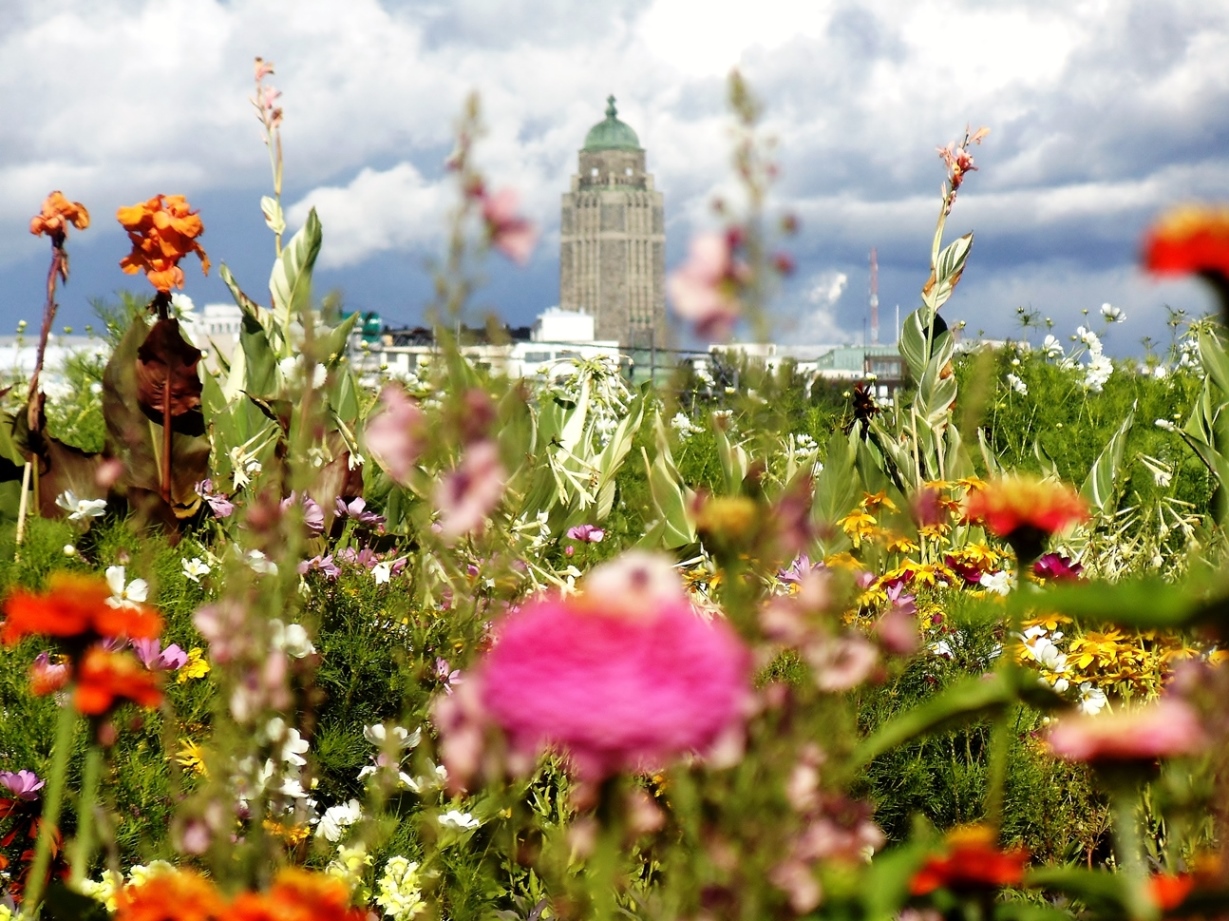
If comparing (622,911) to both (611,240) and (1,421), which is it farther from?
(611,240)

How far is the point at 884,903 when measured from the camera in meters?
0.72

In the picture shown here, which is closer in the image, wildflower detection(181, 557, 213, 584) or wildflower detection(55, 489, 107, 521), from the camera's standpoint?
wildflower detection(181, 557, 213, 584)

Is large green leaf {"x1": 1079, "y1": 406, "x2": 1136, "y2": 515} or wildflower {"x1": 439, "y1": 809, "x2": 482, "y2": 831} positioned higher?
large green leaf {"x1": 1079, "y1": 406, "x2": 1136, "y2": 515}

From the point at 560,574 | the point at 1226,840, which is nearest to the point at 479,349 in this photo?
the point at 1226,840

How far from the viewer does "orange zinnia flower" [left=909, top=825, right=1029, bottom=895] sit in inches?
30.5

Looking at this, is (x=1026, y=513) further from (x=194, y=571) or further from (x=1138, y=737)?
(x=194, y=571)

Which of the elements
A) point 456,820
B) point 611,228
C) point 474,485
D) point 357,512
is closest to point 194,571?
point 357,512

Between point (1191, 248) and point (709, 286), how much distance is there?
252 millimetres

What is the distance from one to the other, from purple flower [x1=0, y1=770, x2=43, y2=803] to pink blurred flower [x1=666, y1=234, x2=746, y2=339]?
1.50 metres

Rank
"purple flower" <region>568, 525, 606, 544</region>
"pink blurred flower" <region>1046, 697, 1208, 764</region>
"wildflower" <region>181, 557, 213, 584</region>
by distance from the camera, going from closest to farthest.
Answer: "pink blurred flower" <region>1046, 697, 1208, 764</region>, "wildflower" <region>181, 557, 213, 584</region>, "purple flower" <region>568, 525, 606, 544</region>

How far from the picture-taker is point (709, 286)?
0.72m

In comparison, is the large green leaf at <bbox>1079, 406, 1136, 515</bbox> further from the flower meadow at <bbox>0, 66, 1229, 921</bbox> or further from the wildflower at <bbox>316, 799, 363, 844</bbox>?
the wildflower at <bbox>316, 799, 363, 844</bbox>

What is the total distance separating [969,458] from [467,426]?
3670 millimetres

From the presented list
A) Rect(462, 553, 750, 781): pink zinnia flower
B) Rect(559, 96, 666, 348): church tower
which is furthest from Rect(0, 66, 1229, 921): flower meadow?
Rect(559, 96, 666, 348): church tower
